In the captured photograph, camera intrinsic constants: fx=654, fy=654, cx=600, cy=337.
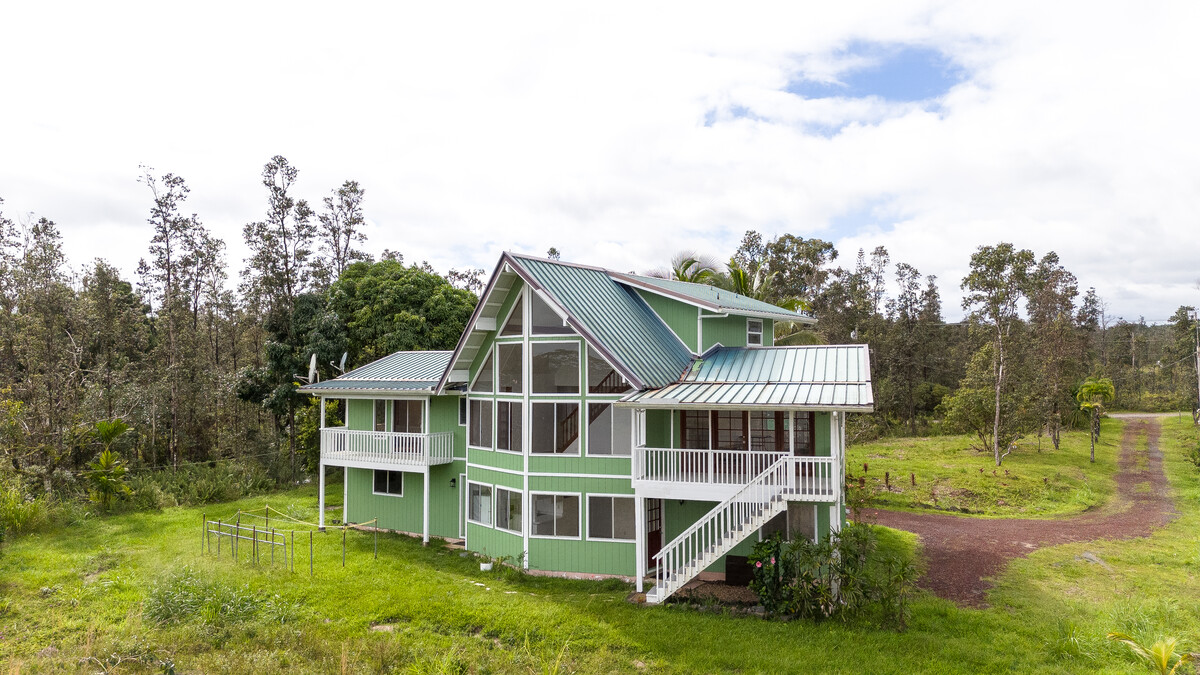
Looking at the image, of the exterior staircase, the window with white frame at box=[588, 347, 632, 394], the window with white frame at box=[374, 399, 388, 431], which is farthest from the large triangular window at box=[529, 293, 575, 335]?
the window with white frame at box=[374, 399, 388, 431]

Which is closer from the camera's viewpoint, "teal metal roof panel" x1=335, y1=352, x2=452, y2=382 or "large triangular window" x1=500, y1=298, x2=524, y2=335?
"large triangular window" x1=500, y1=298, x2=524, y2=335

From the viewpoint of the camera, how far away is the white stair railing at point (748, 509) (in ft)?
46.9

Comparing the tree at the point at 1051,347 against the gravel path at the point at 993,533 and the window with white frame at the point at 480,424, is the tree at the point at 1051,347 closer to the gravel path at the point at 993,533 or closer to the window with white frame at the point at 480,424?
the gravel path at the point at 993,533

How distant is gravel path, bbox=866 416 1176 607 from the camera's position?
16328 millimetres

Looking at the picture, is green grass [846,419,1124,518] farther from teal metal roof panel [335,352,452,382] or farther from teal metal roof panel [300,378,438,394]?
teal metal roof panel [300,378,438,394]

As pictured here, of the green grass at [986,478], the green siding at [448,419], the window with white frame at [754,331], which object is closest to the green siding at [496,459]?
the green siding at [448,419]

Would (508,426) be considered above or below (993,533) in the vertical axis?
above

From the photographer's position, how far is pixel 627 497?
16250 millimetres

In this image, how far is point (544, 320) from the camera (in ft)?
56.3

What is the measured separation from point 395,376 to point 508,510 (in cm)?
707

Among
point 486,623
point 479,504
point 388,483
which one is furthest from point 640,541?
point 388,483

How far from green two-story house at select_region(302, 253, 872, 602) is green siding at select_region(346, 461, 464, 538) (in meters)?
0.45

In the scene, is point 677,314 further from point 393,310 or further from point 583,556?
point 393,310

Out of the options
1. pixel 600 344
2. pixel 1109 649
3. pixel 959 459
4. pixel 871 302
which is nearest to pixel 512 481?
pixel 600 344
